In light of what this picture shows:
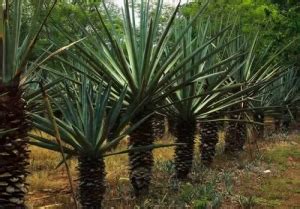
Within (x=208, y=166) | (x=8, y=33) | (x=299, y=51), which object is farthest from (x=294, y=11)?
(x=8, y=33)

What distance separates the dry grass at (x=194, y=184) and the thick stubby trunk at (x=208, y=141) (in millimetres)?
241

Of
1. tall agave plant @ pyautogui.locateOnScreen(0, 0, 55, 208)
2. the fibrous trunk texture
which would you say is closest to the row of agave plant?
tall agave plant @ pyautogui.locateOnScreen(0, 0, 55, 208)

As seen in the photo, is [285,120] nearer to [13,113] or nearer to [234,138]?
[234,138]

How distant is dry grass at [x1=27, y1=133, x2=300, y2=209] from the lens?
7316 millimetres

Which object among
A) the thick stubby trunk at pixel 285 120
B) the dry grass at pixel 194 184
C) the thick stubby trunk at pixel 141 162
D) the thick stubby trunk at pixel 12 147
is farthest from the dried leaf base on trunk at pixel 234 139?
the thick stubby trunk at pixel 285 120

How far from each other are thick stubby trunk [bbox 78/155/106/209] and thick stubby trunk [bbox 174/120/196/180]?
2768 mm

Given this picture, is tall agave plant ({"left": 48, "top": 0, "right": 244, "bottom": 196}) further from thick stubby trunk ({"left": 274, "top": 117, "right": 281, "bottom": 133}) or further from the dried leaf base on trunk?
thick stubby trunk ({"left": 274, "top": 117, "right": 281, "bottom": 133})

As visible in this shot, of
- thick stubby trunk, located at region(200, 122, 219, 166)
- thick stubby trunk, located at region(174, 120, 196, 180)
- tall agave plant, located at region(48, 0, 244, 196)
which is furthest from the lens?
thick stubby trunk, located at region(200, 122, 219, 166)

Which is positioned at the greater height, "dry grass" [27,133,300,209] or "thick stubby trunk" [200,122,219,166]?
"thick stubby trunk" [200,122,219,166]

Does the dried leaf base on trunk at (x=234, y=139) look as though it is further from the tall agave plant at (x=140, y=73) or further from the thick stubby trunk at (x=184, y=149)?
the tall agave plant at (x=140, y=73)

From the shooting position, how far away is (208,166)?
34.4ft

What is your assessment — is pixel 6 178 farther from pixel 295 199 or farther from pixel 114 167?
pixel 114 167

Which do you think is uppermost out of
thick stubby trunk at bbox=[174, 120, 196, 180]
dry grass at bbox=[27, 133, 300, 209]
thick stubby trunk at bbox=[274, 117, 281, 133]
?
thick stubby trunk at bbox=[274, 117, 281, 133]

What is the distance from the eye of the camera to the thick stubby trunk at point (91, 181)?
241 inches
